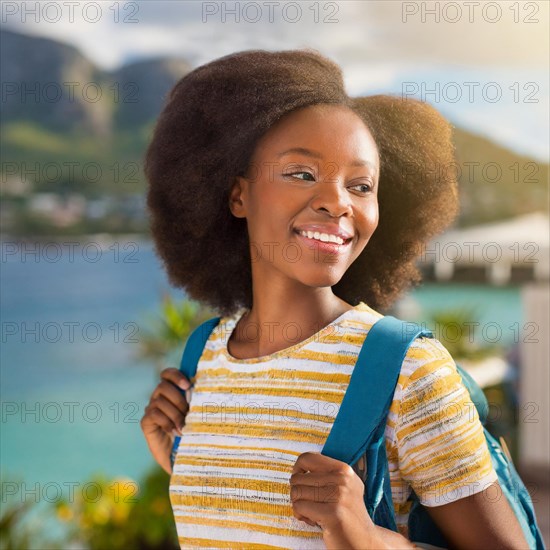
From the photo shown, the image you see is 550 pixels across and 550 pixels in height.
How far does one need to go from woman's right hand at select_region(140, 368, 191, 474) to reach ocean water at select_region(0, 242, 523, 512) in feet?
47.7

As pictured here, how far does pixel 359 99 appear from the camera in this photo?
1521mm

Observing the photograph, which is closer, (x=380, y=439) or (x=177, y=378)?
(x=380, y=439)

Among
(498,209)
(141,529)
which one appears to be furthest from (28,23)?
(141,529)

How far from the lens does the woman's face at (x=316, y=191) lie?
1.33 meters

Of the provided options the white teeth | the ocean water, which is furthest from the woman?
the ocean water

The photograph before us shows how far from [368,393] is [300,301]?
0.28m

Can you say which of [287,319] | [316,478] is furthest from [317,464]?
→ [287,319]

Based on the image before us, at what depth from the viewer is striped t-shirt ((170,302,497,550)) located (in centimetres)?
119

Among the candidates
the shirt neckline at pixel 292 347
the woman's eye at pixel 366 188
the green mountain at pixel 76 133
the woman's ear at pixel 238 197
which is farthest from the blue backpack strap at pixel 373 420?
the green mountain at pixel 76 133

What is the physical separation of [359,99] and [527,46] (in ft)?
87.1

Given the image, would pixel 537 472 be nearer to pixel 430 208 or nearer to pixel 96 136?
pixel 430 208

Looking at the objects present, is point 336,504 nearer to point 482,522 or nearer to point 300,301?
point 482,522

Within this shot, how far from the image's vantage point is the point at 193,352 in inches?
64.4

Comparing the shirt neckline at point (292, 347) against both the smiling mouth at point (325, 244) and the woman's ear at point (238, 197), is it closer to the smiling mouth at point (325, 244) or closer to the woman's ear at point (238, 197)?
the smiling mouth at point (325, 244)
